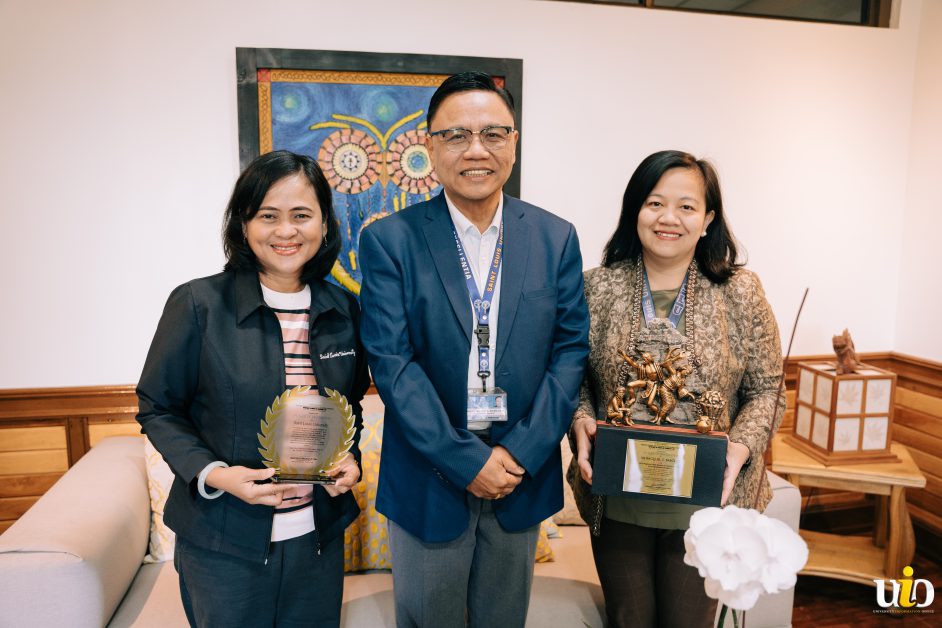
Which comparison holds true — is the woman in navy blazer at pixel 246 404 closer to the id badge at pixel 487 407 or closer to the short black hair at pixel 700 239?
the id badge at pixel 487 407

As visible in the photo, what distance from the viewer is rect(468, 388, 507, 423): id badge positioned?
1.33 meters

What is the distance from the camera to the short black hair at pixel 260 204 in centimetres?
133

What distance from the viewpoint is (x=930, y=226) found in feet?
9.51

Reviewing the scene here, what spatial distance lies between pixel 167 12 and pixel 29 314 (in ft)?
4.26

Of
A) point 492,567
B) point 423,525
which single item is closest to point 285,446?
point 423,525

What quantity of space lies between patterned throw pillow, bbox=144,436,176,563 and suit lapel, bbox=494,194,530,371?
4.37 feet

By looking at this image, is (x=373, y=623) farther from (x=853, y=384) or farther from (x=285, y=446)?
(x=853, y=384)

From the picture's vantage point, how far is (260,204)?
4.35ft

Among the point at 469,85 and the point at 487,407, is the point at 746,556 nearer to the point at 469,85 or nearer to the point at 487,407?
the point at 487,407

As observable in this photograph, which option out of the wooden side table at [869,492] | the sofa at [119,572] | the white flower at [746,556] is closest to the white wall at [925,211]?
the wooden side table at [869,492]

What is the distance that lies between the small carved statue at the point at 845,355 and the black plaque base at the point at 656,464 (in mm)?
1519

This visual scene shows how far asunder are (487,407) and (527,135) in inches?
64.7

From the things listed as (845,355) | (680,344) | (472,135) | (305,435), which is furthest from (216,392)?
(845,355)
